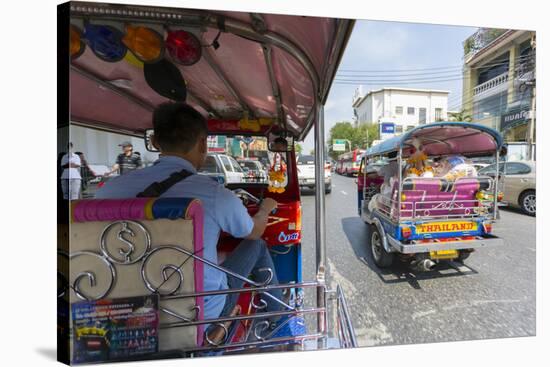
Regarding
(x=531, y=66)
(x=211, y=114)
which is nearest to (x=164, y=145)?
(x=211, y=114)

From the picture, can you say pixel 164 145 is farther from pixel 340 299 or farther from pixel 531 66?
pixel 531 66

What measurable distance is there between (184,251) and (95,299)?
1.46 ft

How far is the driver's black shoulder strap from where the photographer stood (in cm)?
110

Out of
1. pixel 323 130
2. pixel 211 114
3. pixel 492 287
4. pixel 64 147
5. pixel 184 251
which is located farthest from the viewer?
pixel 492 287

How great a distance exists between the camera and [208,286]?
1218mm

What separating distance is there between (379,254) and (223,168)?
228cm

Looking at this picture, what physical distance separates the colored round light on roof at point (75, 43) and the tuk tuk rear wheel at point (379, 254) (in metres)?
3.28

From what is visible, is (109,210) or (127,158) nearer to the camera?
(109,210)

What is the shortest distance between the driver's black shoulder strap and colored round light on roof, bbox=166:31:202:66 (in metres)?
0.74

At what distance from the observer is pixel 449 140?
359 cm

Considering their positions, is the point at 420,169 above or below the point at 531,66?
below

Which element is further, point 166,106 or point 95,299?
point 166,106

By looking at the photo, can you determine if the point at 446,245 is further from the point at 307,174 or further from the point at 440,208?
the point at 307,174

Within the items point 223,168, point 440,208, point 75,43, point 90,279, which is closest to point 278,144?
point 223,168
